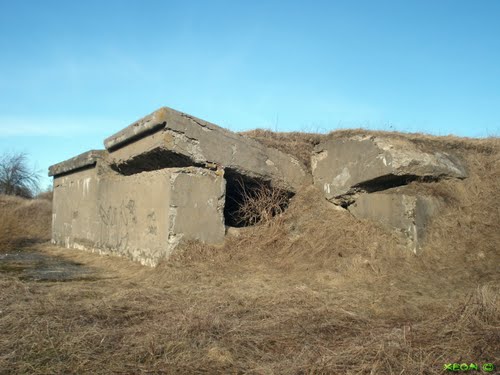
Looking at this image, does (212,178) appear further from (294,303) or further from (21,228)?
(21,228)

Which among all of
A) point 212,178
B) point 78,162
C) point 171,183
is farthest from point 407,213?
point 78,162

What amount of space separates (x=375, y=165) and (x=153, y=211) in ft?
10.5

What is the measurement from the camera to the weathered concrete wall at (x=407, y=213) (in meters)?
5.19

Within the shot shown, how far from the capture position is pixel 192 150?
5.55 meters

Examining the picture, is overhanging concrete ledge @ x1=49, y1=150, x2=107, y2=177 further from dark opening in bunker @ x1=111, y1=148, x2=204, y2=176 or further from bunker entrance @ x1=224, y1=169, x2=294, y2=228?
bunker entrance @ x1=224, y1=169, x2=294, y2=228

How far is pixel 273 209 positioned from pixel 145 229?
2.00m

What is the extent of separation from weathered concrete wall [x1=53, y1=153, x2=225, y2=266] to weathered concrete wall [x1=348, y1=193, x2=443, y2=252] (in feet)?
7.20

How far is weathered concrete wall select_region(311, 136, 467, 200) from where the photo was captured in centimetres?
569

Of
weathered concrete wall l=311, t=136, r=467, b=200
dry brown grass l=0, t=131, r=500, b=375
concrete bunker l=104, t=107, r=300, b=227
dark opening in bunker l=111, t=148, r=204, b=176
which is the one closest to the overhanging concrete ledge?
concrete bunker l=104, t=107, r=300, b=227

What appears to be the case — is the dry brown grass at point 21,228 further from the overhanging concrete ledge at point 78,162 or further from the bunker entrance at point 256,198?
the bunker entrance at point 256,198

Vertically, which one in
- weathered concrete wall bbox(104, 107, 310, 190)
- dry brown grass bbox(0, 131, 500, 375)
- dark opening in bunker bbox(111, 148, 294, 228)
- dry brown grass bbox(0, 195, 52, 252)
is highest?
weathered concrete wall bbox(104, 107, 310, 190)

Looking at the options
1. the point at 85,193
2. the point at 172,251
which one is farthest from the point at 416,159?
the point at 85,193

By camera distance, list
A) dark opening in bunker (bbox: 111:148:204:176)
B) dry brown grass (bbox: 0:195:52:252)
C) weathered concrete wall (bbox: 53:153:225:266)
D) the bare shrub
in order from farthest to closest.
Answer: dry brown grass (bbox: 0:195:52:252), the bare shrub, dark opening in bunker (bbox: 111:148:204:176), weathered concrete wall (bbox: 53:153:225:266)

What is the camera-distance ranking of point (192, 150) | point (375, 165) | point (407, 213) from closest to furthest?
point (407, 213)
point (192, 150)
point (375, 165)
